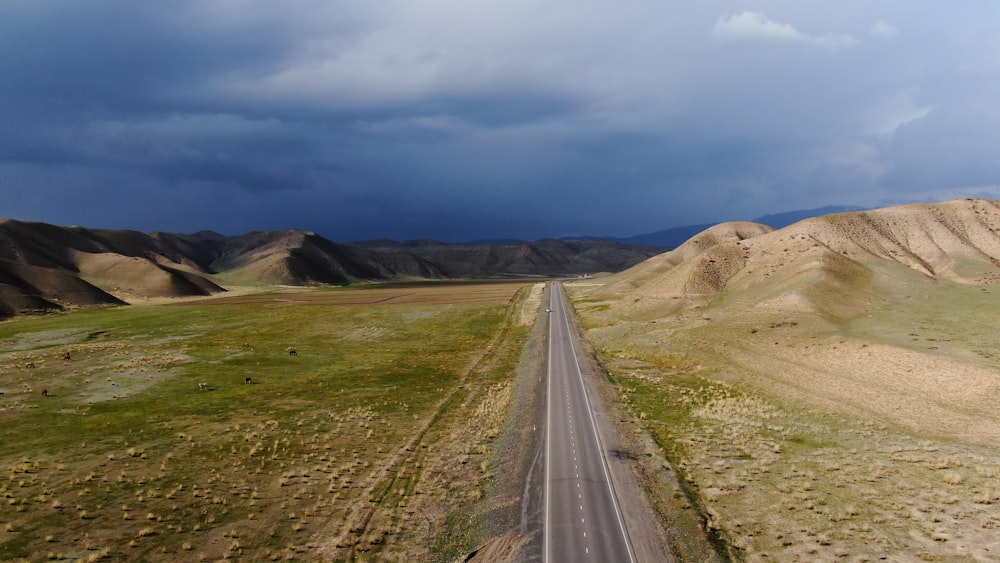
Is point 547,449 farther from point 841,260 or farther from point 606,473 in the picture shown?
point 841,260

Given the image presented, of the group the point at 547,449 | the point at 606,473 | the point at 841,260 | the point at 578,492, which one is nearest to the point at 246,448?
the point at 547,449

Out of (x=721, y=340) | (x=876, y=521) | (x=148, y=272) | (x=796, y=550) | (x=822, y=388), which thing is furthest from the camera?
(x=148, y=272)

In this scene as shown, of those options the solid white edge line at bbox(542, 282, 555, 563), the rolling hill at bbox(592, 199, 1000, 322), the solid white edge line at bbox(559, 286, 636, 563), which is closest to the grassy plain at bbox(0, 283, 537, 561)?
the solid white edge line at bbox(542, 282, 555, 563)

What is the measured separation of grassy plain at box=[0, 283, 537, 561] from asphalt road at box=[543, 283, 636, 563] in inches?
184

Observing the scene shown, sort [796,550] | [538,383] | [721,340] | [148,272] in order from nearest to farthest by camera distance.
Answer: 1. [796,550]
2. [538,383]
3. [721,340]
4. [148,272]

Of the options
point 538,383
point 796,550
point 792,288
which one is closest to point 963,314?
point 792,288

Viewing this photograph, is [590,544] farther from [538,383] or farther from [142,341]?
[142,341]

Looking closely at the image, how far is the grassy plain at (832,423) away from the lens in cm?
2770

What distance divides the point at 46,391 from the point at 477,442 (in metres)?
50.6

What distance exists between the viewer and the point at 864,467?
35.8 meters

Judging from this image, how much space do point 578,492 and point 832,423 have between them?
28454 millimetres

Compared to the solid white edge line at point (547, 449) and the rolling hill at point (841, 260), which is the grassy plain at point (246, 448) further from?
the rolling hill at point (841, 260)

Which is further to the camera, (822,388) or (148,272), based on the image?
(148,272)

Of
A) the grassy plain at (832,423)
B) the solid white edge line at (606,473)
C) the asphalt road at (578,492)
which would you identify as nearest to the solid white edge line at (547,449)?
the asphalt road at (578,492)
